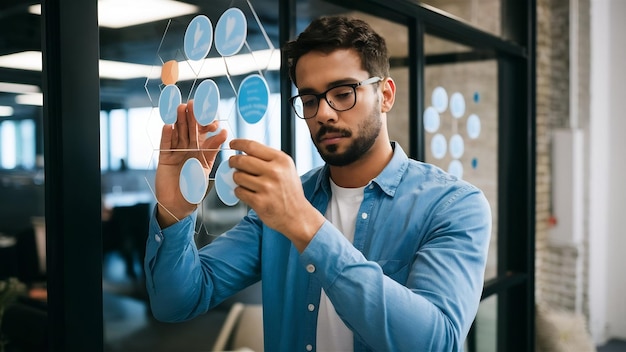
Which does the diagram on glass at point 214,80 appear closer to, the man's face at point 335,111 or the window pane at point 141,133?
the window pane at point 141,133

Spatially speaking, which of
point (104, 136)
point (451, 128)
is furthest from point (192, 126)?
point (451, 128)

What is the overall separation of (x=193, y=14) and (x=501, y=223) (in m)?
2.65

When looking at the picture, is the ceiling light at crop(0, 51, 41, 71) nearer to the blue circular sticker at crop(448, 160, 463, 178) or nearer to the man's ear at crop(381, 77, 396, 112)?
the man's ear at crop(381, 77, 396, 112)

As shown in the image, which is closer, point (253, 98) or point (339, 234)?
point (339, 234)

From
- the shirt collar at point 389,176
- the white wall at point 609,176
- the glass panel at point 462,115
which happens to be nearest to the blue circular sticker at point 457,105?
the glass panel at point 462,115

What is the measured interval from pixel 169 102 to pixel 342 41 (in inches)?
17.7

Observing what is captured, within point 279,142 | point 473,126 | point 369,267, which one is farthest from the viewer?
point 473,126

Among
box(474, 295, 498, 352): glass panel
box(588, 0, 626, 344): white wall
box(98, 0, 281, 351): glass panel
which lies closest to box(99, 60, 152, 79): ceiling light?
box(98, 0, 281, 351): glass panel

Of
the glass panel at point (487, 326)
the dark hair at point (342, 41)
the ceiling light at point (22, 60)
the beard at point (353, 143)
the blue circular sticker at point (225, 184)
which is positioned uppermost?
the dark hair at point (342, 41)

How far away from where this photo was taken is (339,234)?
42.3 inches

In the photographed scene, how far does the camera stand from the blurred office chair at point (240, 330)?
3123 mm

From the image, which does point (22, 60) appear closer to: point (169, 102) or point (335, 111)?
point (169, 102)

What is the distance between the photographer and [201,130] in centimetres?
136

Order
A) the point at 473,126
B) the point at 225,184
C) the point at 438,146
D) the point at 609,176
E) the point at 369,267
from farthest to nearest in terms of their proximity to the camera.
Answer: the point at 609,176 < the point at 473,126 < the point at 438,146 < the point at 225,184 < the point at 369,267
